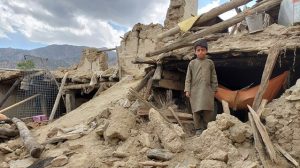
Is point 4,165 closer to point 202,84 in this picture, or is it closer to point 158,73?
point 158,73

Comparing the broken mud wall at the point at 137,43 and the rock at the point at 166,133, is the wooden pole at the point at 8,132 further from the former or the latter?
the broken mud wall at the point at 137,43

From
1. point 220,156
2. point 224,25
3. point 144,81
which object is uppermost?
point 224,25

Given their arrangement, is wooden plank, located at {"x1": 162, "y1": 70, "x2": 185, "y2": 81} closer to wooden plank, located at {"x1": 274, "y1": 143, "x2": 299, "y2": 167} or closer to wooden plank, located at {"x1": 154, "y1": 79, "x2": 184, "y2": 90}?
wooden plank, located at {"x1": 154, "y1": 79, "x2": 184, "y2": 90}

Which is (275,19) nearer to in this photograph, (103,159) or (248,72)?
(248,72)

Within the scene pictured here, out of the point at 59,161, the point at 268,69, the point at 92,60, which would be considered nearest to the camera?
the point at 268,69

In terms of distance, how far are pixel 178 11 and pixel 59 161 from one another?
346 inches

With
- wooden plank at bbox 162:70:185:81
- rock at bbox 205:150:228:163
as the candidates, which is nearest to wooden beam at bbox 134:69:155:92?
wooden plank at bbox 162:70:185:81

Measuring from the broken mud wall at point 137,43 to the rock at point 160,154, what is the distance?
26.9 feet

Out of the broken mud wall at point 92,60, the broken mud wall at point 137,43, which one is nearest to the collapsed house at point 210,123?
the broken mud wall at point 137,43

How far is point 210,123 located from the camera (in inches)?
201

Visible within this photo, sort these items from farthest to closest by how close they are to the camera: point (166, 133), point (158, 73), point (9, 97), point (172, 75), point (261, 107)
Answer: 1. point (9, 97)
2. point (172, 75)
3. point (158, 73)
4. point (166, 133)
5. point (261, 107)

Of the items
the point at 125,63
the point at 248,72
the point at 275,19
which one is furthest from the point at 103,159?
A: the point at 125,63

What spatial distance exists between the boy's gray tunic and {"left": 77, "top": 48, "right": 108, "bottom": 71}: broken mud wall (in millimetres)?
8983

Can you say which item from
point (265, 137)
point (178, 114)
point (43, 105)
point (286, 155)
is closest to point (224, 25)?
point (178, 114)
